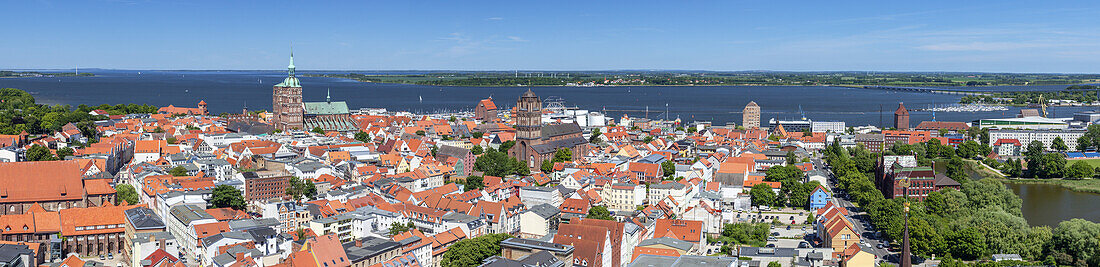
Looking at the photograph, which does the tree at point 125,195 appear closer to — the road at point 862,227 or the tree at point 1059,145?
the road at point 862,227

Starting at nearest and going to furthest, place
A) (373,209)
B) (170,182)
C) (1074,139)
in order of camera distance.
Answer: (373,209)
(170,182)
(1074,139)

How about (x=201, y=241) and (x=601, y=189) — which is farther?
(x=601, y=189)

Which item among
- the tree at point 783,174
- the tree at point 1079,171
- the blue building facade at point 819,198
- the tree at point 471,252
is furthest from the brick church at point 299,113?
the tree at point 1079,171

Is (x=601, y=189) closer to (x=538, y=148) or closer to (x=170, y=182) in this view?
(x=538, y=148)

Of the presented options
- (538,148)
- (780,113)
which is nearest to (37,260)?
(538,148)

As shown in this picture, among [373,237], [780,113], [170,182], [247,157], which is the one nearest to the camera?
[373,237]

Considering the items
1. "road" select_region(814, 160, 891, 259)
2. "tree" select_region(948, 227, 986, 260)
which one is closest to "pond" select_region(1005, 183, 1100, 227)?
"road" select_region(814, 160, 891, 259)
